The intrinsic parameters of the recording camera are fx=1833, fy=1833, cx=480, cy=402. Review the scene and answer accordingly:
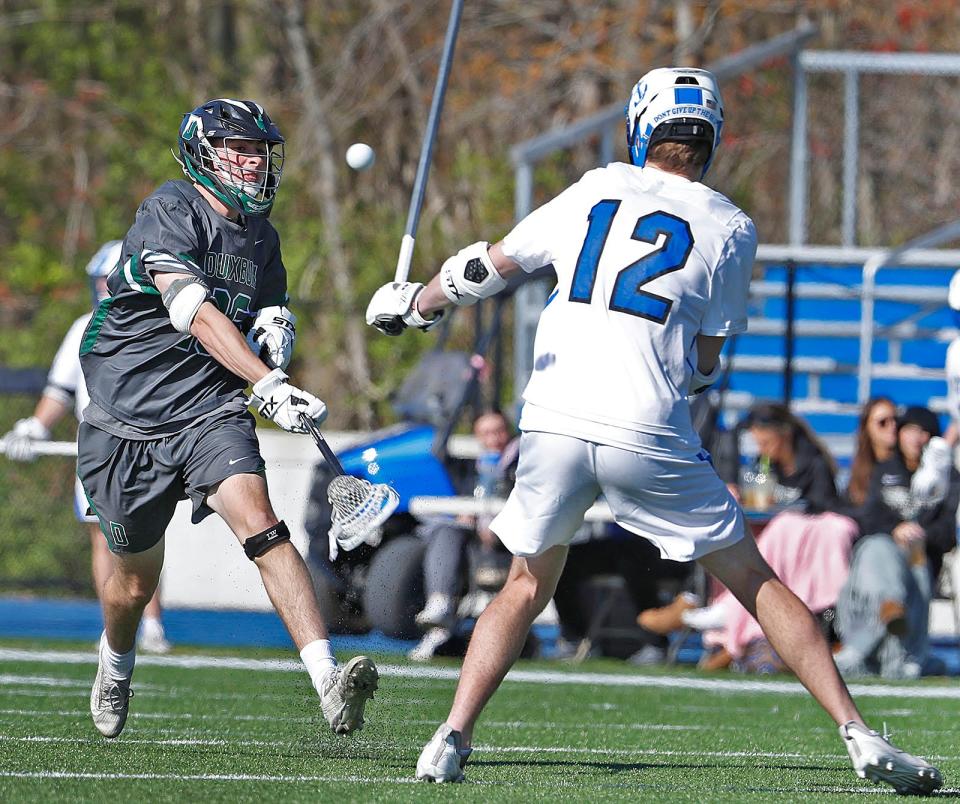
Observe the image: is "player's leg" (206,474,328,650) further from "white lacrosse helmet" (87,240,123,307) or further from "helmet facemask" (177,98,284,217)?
"white lacrosse helmet" (87,240,123,307)

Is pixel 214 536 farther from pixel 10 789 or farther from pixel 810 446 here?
pixel 10 789

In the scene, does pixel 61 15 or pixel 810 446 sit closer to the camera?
pixel 810 446

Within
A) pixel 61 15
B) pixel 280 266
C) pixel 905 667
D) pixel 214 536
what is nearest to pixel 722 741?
pixel 280 266

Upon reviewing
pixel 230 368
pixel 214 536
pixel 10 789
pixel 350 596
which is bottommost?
pixel 214 536

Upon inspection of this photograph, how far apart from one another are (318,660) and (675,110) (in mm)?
1767

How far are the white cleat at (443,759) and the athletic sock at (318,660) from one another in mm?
345

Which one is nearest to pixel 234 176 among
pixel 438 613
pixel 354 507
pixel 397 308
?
pixel 397 308

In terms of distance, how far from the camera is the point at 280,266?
5.77 metres

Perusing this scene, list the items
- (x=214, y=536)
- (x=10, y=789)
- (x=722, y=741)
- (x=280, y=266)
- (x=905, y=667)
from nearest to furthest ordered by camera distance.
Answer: (x=10, y=789), (x=280, y=266), (x=722, y=741), (x=905, y=667), (x=214, y=536)

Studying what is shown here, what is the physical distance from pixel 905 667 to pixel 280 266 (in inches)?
207

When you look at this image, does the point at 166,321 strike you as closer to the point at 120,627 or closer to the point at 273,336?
the point at 273,336

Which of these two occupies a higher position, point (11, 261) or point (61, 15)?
point (61, 15)

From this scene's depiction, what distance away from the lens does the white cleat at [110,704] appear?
5703mm

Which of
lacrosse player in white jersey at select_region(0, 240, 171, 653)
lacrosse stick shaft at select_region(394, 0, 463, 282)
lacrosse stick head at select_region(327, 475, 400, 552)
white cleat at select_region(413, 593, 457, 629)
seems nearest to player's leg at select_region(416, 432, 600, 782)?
lacrosse stick head at select_region(327, 475, 400, 552)
